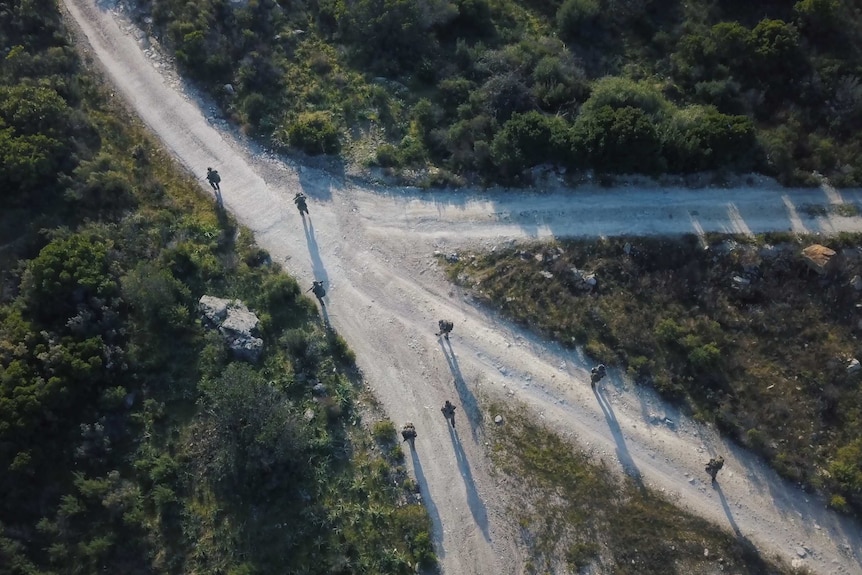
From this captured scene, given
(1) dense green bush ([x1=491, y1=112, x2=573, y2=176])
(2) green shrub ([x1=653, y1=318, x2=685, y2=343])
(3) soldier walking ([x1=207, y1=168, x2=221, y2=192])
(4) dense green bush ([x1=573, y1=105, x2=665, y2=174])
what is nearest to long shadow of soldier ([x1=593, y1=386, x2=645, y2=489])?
(2) green shrub ([x1=653, y1=318, x2=685, y2=343])

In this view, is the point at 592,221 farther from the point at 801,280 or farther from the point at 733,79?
the point at 733,79

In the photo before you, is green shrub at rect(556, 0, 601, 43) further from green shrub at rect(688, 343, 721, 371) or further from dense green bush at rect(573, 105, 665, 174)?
green shrub at rect(688, 343, 721, 371)

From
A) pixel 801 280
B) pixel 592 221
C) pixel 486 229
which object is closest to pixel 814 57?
pixel 801 280

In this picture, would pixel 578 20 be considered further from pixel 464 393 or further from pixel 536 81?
pixel 464 393

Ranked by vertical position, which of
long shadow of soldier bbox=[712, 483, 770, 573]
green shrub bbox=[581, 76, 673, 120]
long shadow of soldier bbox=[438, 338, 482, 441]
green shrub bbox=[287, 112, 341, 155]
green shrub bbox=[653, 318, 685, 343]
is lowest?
long shadow of soldier bbox=[712, 483, 770, 573]

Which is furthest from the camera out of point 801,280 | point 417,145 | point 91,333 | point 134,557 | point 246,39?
point 246,39

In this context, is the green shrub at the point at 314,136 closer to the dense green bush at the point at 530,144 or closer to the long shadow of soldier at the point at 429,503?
the dense green bush at the point at 530,144
